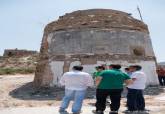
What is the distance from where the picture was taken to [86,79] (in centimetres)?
997

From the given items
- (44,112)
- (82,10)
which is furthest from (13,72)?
(44,112)

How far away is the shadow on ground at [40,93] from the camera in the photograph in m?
16.1

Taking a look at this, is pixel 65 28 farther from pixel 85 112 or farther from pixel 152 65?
pixel 85 112

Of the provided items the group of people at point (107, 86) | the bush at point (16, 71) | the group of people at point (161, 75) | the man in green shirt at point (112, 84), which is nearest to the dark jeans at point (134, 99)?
the group of people at point (107, 86)

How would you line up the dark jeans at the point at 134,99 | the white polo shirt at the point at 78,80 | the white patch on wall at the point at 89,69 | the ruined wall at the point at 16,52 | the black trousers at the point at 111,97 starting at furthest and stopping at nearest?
1. the ruined wall at the point at 16,52
2. the white patch on wall at the point at 89,69
3. the dark jeans at the point at 134,99
4. the white polo shirt at the point at 78,80
5. the black trousers at the point at 111,97

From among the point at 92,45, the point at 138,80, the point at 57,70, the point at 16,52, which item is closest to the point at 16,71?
the point at 16,52

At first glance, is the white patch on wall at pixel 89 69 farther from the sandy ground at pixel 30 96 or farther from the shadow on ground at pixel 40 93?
the sandy ground at pixel 30 96

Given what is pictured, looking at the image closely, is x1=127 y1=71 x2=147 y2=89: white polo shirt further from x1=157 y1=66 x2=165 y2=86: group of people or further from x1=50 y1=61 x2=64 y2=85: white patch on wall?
x1=157 y1=66 x2=165 y2=86: group of people

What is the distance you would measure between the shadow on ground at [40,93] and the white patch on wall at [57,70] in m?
0.46

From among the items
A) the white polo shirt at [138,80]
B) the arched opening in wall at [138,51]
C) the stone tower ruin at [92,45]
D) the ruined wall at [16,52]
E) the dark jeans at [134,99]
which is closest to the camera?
the white polo shirt at [138,80]

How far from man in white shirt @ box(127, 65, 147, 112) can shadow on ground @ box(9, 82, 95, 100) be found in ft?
17.3

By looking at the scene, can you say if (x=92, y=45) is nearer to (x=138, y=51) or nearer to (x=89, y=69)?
(x=89, y=69)

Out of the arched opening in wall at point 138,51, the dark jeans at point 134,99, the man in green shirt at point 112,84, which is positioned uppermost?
the arched opening in wall at point 138,51

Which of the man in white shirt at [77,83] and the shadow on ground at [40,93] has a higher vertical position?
the man in white shirt at [77,83]
